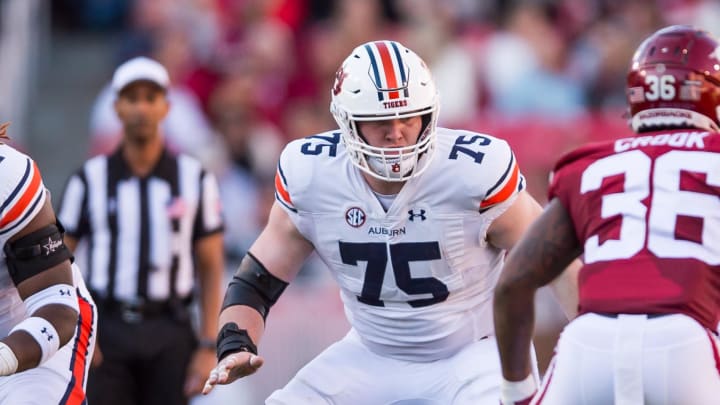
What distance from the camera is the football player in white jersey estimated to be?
16.1 feet

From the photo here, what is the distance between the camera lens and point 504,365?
14.1 ft

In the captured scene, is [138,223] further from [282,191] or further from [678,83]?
[678,83]

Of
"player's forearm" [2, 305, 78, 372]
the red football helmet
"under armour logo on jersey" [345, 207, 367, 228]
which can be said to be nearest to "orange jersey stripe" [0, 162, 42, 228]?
"player's forearm" [2, 305, 78, 372]

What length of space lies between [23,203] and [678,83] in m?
2.07

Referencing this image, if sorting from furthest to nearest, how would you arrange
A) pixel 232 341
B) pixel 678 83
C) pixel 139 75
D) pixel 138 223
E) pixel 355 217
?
pixel 139 75
pixel 138 223
pixel 355 217
pixel 232 341
pixel 678 83

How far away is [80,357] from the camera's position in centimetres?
489

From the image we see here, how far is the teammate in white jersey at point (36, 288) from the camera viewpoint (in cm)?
456

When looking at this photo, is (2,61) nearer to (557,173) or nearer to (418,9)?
(418,9)

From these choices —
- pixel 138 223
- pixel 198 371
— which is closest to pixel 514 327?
pixel 198 371

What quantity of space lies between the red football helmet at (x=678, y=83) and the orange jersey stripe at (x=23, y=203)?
6.28 feet

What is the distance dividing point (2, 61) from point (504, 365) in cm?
708

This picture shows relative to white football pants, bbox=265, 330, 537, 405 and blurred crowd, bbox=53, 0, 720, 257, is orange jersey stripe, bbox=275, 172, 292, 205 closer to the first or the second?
white football pants, bbox=265, 330, 537, 405

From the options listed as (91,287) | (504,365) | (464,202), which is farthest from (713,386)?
(91,287)

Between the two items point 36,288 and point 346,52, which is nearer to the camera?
point 36,288
